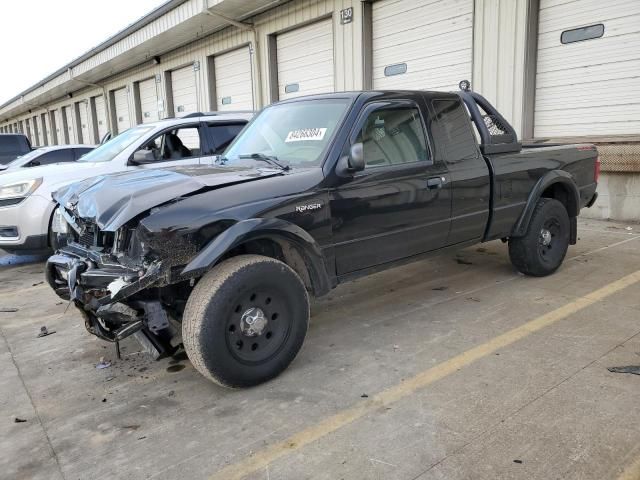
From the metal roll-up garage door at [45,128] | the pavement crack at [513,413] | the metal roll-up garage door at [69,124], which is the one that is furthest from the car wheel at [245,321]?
the metal roll-up garage door at [45,128]

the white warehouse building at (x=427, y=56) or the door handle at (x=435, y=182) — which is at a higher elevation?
the white warehouse building at (x=427, y=56)

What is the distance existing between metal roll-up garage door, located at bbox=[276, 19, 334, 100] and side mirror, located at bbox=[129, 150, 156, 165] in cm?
732

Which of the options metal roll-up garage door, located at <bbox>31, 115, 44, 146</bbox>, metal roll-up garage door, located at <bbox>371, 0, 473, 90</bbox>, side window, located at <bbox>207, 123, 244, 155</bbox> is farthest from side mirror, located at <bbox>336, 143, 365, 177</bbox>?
metal roll-up garage door, located at <bbox>31, 115, 44, 146</bbox>

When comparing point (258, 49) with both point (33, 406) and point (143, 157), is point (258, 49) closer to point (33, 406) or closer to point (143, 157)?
point (143, 157)

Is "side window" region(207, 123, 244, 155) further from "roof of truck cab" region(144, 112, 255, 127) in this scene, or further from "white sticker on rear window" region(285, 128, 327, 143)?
"white sticker on rear window" region(285, 128, 327, 143)

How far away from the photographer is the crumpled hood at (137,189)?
9.93 feet

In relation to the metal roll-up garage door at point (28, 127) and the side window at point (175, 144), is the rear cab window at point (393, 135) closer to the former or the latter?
the side window at point (175, 144)

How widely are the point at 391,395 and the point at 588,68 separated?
7648mm

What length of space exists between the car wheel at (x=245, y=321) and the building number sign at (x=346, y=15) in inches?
400

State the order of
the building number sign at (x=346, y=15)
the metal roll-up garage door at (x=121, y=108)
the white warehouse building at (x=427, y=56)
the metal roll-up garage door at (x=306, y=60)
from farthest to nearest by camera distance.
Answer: the metal roll-up garage door at (x=121, y=108) → the metal roll-up garage door at (x=306, y=60) → the building number sign at (x=346, y=15) → the white warehouse building at (x=427, y=56)

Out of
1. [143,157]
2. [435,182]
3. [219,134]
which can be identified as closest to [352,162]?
[435,182]

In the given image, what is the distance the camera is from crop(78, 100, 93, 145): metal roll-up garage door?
97.9ft

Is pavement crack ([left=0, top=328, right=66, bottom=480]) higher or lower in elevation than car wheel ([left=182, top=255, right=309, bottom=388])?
lower

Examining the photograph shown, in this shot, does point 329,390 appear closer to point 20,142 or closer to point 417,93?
point 417,93
